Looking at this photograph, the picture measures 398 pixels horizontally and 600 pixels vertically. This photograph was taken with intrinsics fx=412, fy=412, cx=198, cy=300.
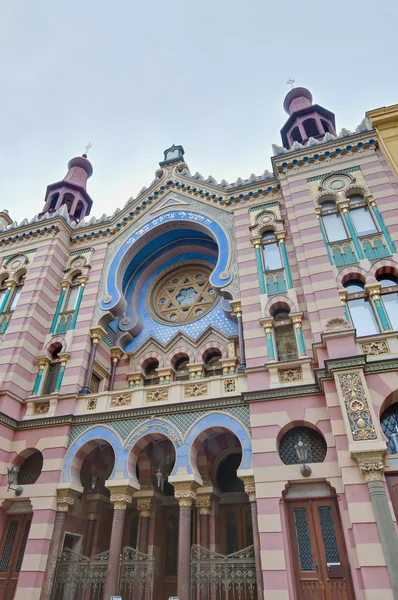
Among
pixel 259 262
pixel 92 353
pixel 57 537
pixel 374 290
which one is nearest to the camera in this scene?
pixel 57 537

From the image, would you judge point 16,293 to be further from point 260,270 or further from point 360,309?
point 360,309

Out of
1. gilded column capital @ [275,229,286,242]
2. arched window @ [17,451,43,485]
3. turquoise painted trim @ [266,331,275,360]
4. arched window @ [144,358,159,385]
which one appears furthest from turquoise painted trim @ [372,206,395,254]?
arched window @ [17,451,43,485]

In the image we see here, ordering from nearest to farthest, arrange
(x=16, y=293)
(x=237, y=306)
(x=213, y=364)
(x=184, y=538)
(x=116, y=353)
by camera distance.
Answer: (x=184, y=538), (x=237, y=306), (x=213, y=364), (x=116, y=353), (x=16, y=293)

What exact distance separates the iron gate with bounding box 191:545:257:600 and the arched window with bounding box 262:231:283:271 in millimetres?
9547

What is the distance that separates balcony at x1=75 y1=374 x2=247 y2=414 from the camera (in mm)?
13617

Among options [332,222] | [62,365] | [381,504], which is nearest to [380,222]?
[332,222]

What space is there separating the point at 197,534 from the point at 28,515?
580 centimetres

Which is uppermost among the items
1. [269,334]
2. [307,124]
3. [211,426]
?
[307,124]

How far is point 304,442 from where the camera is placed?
40.3ft

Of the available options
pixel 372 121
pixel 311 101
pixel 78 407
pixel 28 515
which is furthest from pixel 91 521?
pixel 311 101

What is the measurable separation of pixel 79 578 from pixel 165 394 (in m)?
5.90

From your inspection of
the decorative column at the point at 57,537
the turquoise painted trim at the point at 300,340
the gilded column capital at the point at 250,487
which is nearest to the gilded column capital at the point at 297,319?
the turquoise painted trim at the point at 300,340

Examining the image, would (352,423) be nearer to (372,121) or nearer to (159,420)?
(159,420)

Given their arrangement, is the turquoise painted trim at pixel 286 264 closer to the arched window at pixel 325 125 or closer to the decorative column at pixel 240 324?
the decorative column at pixel 240 324
